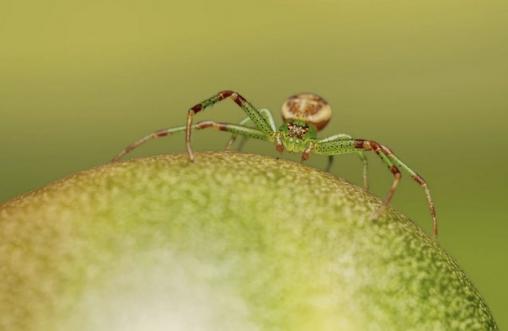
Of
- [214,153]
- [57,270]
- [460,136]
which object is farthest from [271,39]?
[57,270]

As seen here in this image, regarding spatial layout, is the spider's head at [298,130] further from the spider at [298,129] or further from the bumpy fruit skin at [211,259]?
the bumpy fruit skin at [211,259]

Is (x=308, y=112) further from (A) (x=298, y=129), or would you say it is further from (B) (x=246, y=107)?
(B) (x=246, y=107)

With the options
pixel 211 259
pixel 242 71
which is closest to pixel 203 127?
pixel 211 259

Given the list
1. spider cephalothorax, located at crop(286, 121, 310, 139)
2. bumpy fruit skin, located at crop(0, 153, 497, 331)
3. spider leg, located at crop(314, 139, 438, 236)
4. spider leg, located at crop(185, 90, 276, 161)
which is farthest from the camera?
spider cephalothorax, located at crop(286, 121, 310, 139)

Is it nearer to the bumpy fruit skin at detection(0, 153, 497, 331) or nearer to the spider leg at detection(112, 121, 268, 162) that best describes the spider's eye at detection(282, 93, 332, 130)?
the spider leg at detection(112, 121, 268, 162)

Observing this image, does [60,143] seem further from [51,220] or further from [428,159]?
[51,220]

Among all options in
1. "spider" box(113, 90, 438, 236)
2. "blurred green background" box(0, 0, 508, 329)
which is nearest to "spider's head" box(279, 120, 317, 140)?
"spider" box(113, 90, 438, 236)

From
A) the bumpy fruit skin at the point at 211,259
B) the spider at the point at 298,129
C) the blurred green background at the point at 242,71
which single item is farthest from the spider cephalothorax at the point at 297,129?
A: the blurred green background at the point at 242,71
